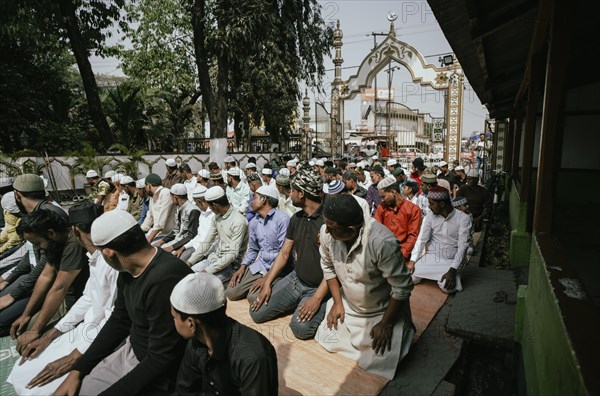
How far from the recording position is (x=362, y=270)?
275 centimetres

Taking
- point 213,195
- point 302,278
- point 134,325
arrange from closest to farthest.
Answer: point 134,325 < point 302,278 < point 213,195

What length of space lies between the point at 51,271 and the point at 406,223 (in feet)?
12.6

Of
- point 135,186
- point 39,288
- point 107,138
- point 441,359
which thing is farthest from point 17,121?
point 441,359

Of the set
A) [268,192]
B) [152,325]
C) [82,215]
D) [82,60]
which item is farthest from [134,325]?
[82,60]

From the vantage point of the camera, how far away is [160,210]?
6.07m

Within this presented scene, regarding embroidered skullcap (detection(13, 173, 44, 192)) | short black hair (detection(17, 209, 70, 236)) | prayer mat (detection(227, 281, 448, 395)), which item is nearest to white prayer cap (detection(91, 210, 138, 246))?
short black hair (detection(17, 209, 70, 236))

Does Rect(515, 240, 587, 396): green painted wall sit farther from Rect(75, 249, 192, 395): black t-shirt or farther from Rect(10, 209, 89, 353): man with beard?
Rect(10, 209, 89, 353): man with beard

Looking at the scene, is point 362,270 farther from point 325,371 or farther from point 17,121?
point 17,121

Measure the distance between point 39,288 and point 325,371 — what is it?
8.74 ft

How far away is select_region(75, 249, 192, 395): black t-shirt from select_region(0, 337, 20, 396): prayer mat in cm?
155

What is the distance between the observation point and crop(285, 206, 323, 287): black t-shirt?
3574 millimetres

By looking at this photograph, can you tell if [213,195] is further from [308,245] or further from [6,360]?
[6,360]

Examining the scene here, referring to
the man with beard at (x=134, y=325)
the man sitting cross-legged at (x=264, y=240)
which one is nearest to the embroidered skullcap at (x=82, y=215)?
the man with beard at (x=134, y=325)

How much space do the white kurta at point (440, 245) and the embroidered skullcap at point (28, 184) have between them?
4624 mm
